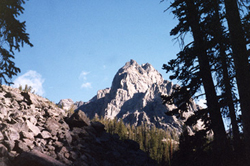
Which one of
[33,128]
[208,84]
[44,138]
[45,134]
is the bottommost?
[44,138]

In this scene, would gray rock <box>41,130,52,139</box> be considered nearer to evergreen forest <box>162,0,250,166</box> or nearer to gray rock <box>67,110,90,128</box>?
gray rock <box>67,110,90,128</box>

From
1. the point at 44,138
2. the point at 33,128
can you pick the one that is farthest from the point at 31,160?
the point at 33,128

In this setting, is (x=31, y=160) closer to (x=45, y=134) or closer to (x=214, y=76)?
(x=45, y=134)

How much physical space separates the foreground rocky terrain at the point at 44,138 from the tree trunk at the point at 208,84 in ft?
24.7

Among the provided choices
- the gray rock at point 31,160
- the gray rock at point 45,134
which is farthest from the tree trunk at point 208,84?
the gray rock at point 45,134

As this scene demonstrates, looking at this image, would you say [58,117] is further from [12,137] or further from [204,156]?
[204,156]

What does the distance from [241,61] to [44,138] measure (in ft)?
35.7

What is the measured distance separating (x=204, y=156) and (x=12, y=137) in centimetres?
922

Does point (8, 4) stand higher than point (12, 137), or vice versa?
point (8, 4)

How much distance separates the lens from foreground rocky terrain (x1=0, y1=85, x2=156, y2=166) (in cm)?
850

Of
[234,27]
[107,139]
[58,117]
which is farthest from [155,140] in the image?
[234,27]

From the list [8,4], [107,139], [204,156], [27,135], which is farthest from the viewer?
[107,139]

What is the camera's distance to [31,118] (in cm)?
1173

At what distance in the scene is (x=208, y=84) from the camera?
873 cm
